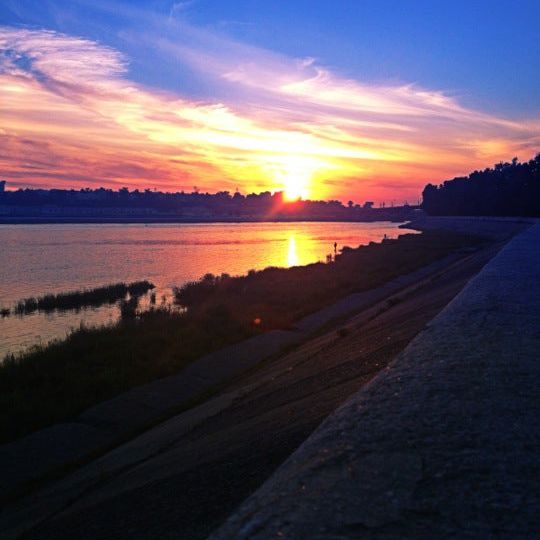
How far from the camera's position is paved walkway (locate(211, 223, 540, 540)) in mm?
2885

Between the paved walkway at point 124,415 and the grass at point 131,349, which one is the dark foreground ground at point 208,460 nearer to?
the paved walkway at point 124,415

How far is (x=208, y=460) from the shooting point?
6.40m

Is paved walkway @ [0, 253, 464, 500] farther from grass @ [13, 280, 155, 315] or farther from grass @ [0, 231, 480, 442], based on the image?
grass @ [13, 280, 155, 315]

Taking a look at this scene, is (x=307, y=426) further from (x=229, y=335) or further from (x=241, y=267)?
(x=241, y=267)

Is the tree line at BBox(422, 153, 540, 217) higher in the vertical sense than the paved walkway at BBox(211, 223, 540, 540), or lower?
higher

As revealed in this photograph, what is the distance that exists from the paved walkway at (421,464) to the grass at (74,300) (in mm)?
24974

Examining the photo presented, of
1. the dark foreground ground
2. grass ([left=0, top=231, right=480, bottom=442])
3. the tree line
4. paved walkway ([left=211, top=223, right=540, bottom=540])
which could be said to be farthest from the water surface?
the tree line

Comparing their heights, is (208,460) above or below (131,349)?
above

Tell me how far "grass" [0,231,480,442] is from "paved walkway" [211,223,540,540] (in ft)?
26.1

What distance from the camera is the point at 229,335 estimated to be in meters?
19.2

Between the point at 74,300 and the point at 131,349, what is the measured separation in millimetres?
14555

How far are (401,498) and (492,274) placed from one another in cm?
1144

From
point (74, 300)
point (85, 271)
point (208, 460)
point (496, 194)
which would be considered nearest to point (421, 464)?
point (208, 460)

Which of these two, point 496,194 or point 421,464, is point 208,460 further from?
point 496,194
